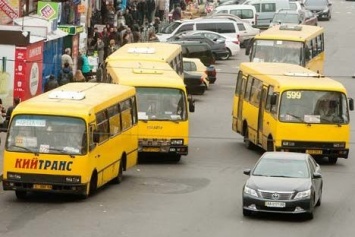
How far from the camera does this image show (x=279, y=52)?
52.2m

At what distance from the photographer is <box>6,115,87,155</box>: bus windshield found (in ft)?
99.5

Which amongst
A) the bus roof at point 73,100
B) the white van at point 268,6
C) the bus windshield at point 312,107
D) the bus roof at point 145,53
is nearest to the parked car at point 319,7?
the white van at point 268,6

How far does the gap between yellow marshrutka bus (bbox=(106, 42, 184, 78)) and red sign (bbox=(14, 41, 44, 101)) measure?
2.90m

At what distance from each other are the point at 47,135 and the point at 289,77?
10.9 meters

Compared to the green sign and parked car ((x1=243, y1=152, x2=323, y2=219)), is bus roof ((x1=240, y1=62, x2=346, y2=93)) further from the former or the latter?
the green sign

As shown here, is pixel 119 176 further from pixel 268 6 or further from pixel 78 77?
pixel 268 6

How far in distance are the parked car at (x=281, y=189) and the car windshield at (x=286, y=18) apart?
148 feet

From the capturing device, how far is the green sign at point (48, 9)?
50812 millimetres

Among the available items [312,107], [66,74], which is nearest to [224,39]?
[66,74]

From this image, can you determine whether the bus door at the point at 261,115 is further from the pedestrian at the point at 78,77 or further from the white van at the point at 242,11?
the white van at the point at 242,11

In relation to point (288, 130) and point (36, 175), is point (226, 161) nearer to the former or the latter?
point (288, 130)

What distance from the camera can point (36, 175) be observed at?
30062 millimetres

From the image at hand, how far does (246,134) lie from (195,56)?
61.1 feet

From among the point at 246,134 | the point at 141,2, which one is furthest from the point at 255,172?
the point at 141,2
